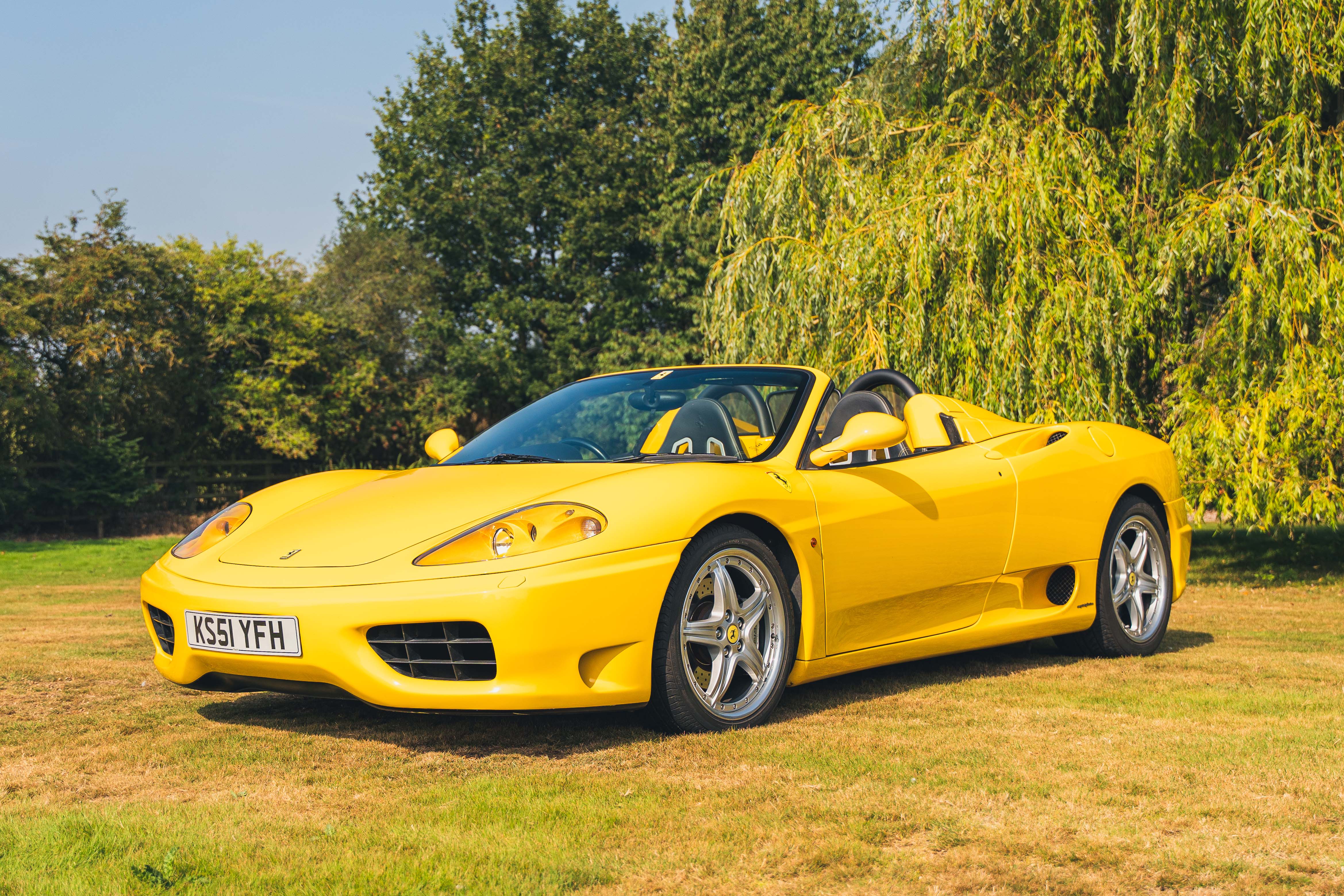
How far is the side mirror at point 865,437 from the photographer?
460 cm

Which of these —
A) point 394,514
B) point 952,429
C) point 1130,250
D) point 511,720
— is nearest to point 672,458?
point 394,514

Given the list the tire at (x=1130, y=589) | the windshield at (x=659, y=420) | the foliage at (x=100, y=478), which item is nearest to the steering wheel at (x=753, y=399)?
the windshield at (x=659, y=420)

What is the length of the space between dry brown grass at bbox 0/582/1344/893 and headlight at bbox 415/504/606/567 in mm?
668

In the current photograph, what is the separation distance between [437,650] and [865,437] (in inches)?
70.7

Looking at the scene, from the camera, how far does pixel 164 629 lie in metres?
4.55

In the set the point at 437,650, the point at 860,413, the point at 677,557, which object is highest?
the point at 860,413

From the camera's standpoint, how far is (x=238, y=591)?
4.12 meters

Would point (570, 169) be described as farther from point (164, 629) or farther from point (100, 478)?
point (164, 629)

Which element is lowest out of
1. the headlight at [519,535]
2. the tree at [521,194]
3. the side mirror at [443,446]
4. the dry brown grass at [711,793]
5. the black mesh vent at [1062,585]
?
the dry brown grass at [711,793]

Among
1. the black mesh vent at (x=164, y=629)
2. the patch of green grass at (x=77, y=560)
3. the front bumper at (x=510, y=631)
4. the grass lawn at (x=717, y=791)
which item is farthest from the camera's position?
the patch of green grass at (x=77, y=560)

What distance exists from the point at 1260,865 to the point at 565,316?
32715 mm

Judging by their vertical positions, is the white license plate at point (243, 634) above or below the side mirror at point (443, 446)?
below

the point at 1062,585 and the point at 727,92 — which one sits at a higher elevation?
the point at 727,92

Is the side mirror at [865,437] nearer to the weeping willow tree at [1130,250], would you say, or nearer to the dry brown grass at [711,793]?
the dry brown grass at [711,793]
